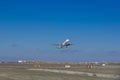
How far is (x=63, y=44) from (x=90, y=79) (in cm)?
1889

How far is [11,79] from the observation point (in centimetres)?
5366

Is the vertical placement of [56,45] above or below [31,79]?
above

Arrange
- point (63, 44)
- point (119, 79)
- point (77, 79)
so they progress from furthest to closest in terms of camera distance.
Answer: point (63, 44)
point (77, 79)
point (119, 79)

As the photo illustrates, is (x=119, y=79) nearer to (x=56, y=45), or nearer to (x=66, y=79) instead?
(x=66, y=79)

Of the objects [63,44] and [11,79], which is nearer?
[11,79]

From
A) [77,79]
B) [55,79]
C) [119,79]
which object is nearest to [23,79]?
[55,79]

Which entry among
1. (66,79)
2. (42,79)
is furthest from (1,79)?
(66,79)

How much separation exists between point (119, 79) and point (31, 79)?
12883mm

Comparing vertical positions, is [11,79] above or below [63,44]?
below

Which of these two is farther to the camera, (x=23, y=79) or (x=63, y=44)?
(x=63, y=44)

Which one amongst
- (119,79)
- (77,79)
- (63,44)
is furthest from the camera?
(63,44)

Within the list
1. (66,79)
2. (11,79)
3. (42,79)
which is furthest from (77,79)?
(11,79)

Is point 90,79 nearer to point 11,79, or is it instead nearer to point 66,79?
point 66,79

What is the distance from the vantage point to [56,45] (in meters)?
77.6
